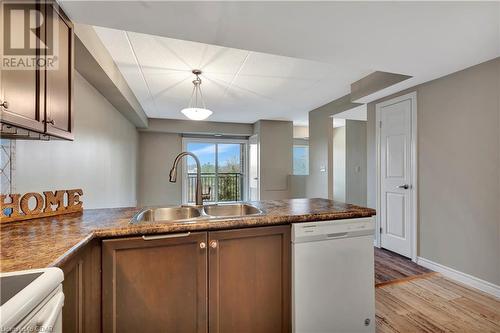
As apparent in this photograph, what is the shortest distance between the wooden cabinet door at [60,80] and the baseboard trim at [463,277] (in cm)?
371

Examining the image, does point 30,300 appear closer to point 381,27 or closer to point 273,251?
point 273,251

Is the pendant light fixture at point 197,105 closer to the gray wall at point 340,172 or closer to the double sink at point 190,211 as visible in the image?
the double sink at point 190,211

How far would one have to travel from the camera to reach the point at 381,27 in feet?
5.35

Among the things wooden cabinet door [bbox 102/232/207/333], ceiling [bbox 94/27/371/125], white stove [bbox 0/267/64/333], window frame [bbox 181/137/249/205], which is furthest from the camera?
window frame [bbox 181/137/249/205]

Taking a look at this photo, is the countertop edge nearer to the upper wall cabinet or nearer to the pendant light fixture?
the upper wall cabinet

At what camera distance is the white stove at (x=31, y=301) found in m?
0.59

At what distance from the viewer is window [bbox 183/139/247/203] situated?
20.9ft

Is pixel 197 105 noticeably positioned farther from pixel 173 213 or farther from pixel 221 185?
pixel 173 213

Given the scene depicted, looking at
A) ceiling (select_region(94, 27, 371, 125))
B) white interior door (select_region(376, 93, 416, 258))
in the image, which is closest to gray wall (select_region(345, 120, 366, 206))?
ceiling (select_region(94, 27, 371, 125))

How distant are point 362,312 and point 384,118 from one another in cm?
266

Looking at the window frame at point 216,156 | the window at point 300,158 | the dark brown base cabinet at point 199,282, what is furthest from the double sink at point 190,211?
the window at point 300,158

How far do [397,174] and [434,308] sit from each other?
1.62 meters

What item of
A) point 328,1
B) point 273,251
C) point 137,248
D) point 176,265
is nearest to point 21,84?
point 137,248

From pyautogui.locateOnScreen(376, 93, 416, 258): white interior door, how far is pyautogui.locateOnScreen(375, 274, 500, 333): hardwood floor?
655 millimetres
